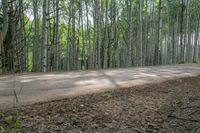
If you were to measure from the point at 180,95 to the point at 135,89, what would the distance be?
0.92 m

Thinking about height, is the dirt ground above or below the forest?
below

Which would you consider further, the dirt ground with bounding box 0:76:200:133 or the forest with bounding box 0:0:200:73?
the forest with bounding box 0:0:200:73

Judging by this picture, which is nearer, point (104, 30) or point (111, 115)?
point (111, 115)

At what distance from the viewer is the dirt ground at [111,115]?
9.80 ft

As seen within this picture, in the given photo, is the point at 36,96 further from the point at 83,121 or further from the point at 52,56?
the point at 52,56

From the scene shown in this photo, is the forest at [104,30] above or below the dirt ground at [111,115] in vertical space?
above

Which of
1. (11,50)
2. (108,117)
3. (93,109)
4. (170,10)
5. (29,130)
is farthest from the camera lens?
(170,10)

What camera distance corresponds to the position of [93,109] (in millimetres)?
3676

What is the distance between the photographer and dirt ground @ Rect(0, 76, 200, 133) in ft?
9.80

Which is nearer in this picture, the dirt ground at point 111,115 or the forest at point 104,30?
the dirt ground at point 111,115

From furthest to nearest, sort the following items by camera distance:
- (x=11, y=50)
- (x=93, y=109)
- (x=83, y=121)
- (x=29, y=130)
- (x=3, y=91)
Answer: (x=11, y=50) < (x=3, y=91) < (x=93, y=109) < (x=83, y=121) < (x=29, y=130)

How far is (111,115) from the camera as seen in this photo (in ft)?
11.4

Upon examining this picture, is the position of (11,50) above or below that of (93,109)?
above

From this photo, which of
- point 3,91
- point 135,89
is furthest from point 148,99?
point 3,91
